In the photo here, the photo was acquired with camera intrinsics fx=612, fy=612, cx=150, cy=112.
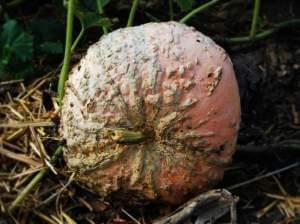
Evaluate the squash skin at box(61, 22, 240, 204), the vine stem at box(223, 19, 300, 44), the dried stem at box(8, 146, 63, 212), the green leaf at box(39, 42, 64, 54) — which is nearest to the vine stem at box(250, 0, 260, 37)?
the vine stem at box(223, 19, 300, 44)

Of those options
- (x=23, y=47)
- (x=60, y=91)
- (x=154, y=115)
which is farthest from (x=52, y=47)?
(x=154, y=115)

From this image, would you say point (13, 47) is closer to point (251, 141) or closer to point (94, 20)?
point (94, 20)

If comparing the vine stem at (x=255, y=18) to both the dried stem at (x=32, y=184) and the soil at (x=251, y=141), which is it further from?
the dried stem at (x=32, y=184)

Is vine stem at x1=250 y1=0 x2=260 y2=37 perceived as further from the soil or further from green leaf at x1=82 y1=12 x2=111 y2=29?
green leaf at x1=82 y1=12 x2=111 y2=29

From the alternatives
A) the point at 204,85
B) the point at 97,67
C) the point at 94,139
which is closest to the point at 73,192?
the point at 94,139

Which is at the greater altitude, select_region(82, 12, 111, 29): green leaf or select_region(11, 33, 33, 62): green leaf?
select_region(82, 12, 111, 29): green leaf

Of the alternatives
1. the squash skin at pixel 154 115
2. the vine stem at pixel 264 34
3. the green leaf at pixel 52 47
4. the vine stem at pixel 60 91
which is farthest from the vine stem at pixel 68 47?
the vine stem at pixel 264 34

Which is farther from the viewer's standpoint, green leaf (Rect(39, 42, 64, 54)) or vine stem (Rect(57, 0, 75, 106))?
green leaf (Rect(39, 42, 64, 54))
